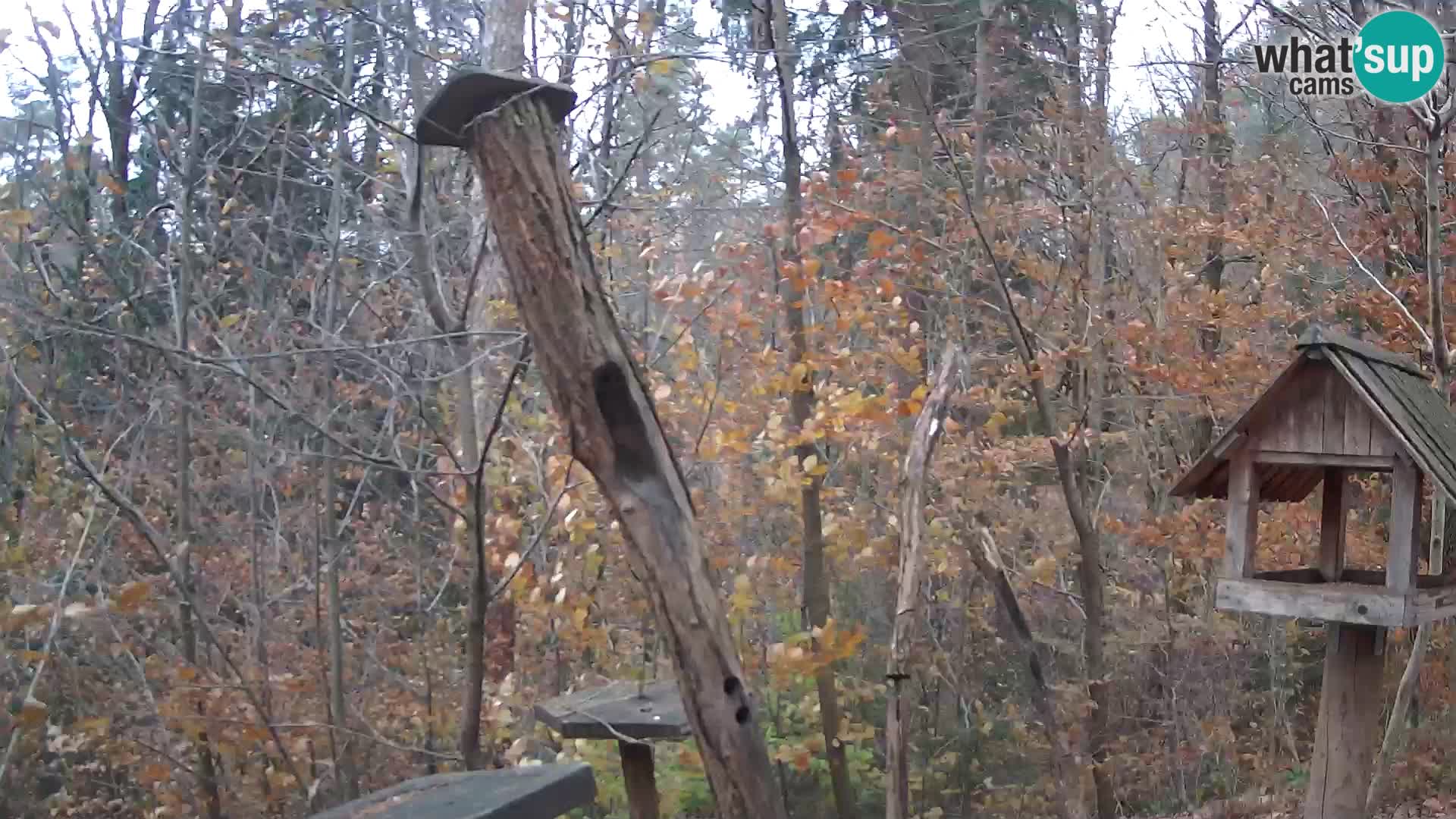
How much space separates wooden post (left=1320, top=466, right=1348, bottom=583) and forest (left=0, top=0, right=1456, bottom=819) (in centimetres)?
86

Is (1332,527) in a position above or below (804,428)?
below

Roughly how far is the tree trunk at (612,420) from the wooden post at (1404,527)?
1889mm

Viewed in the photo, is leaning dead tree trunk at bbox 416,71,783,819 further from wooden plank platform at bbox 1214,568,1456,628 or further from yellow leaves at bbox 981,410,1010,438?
yellow leaves at bbox 981,410,1010,438

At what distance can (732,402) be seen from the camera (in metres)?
5.89

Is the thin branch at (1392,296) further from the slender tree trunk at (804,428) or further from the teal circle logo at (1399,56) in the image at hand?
the slender tree trunk at (804,428)

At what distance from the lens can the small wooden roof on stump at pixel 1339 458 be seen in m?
3.04

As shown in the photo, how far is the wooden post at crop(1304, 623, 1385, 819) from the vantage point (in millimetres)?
3371

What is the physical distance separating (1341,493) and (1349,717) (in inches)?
28.7

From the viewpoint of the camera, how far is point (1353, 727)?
3.40 m

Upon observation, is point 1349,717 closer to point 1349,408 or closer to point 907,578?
point 1349,408

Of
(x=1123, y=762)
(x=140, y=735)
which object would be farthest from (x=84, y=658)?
(x=1123, y=762)

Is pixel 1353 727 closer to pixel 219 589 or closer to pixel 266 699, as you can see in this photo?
pixel 266 699

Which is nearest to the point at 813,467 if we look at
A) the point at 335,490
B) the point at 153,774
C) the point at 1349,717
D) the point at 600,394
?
the point at 1349,717

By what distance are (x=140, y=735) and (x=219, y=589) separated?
999 millimetres
